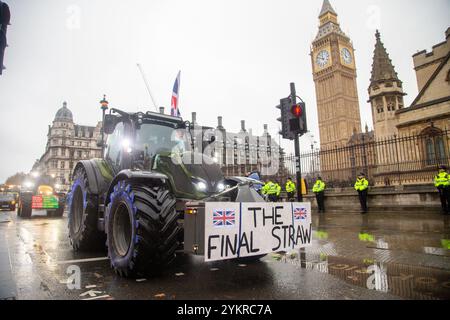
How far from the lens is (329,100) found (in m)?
84.6

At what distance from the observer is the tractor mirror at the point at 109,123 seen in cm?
527

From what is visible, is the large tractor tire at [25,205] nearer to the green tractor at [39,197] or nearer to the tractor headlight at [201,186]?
the green tractor at [39,197]

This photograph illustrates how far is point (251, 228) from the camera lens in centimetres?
354

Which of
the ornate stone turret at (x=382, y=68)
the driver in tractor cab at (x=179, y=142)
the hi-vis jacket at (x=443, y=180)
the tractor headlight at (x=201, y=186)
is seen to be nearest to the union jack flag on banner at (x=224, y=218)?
the tractor headlight at (x=201, y=186)

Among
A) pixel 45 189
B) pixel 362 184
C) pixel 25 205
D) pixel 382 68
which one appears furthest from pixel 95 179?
pixel 382 68

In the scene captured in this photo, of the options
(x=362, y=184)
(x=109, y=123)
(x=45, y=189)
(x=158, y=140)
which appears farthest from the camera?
(x=45, y=189)

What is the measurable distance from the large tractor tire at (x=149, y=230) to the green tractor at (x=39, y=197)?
15199 mm

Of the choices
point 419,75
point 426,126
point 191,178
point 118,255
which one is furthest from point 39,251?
point 419,75

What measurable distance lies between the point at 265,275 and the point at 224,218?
3.79ft

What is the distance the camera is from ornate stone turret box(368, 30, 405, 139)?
3150cm

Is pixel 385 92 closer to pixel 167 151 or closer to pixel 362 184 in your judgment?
pixel 362 184

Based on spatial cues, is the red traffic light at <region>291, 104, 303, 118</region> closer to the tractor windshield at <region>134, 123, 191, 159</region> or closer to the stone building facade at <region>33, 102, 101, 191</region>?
the tractor windshield at <region>134, 123, 191, 159</region>

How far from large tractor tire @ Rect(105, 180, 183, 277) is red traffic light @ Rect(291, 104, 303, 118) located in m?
3.62
